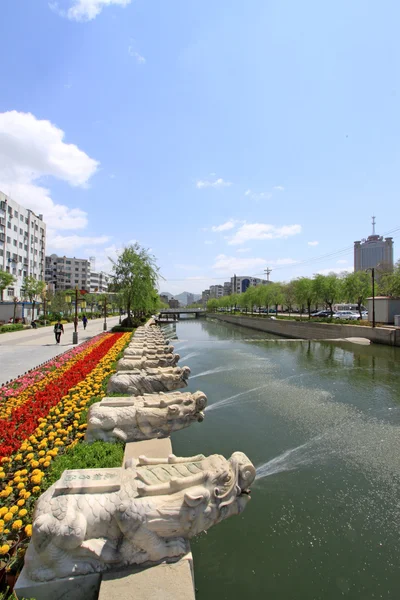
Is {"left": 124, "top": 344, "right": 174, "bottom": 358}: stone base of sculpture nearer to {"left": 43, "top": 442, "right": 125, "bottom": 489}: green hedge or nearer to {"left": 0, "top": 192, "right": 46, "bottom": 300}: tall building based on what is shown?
{"left": 43, "top": 442, "right": 125, "bottom": 489}: green hedge

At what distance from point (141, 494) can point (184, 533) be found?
0.48 m

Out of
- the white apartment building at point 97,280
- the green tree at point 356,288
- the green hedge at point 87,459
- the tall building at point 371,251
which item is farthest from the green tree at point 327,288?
the tall building at point 371,251

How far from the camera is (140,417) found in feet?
17.4

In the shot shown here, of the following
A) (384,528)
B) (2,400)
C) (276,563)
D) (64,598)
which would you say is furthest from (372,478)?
(2,400)

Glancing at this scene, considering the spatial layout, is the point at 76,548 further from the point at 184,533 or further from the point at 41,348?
the point at 41,348

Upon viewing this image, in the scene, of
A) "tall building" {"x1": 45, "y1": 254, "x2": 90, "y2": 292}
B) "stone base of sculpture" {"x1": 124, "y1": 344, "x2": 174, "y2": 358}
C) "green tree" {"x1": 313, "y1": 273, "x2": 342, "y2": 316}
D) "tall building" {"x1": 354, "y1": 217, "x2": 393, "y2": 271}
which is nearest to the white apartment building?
"tall building" {"x1": 45, "y1": 254, "x2": 90, "y2": 292}

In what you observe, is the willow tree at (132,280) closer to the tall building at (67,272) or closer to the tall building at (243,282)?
the tall building at (67,272)

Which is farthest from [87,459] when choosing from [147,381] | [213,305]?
[213,305]

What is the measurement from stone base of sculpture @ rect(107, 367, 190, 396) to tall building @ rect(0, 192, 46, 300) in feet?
160

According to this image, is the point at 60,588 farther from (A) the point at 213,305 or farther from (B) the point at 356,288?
(A) the point at 213,305

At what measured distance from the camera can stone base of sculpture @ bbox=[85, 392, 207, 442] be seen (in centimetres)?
513

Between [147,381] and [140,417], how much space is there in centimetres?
248

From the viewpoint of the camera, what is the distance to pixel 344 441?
828 cm

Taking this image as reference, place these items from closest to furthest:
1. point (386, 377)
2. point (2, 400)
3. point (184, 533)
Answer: point (184, 533)
point (2, 400)
point (386, 377)
